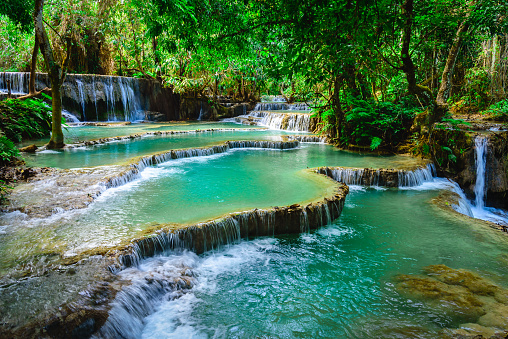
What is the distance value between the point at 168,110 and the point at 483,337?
79.5 ft

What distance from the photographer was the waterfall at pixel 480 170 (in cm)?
860

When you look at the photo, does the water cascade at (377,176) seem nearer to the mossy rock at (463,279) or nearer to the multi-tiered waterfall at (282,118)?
the mossy rock at (463,279)

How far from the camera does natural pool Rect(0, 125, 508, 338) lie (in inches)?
131

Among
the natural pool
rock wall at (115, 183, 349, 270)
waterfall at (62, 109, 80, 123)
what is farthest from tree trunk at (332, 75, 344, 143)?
waterfall at (62, 109, 80, 123)

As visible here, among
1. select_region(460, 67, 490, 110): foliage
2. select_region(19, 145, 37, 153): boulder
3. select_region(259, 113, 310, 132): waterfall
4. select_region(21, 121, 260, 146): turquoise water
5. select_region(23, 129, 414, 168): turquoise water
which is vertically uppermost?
select_region(460, 67, 490, 110): foliage

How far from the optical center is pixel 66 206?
17.2 feet

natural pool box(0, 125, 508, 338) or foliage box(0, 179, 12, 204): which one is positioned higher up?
foliage box(0, 179, 12, 204)

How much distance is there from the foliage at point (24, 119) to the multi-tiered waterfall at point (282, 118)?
1189cm

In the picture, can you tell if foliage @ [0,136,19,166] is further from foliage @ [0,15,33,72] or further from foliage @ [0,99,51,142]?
foliage @ [0,15,33,72]

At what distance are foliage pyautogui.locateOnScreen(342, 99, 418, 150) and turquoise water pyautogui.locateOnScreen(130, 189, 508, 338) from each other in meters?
5.42

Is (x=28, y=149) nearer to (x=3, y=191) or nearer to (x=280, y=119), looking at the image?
(x=3, y=191)

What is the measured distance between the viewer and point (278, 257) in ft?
15.6

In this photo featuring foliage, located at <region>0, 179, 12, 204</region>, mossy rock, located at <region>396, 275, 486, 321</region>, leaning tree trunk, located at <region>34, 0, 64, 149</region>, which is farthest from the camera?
leaning tree trunk, located at <region>34, 0, 64, 149</region>

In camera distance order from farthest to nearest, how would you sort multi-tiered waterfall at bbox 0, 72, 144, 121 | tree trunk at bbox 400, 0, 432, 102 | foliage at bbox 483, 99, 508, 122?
multi-tiered waterfall at bbox 0, 72, 144, 121, foliage at bbox 483, 99, 508, 122, tree trunk at bbox 400, 0, 432, 102
